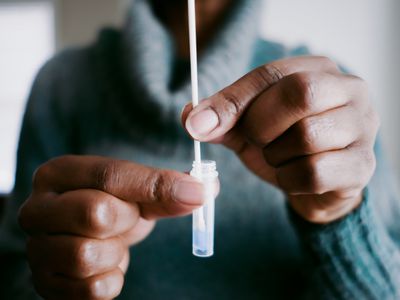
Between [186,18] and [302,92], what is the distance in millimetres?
335

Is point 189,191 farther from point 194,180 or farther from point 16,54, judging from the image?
point 16,54

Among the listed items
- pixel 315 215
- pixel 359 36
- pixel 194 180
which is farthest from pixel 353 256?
pixel 359 36

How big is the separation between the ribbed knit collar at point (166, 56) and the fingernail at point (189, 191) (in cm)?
19

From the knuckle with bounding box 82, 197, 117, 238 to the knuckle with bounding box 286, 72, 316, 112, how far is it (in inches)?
5.6

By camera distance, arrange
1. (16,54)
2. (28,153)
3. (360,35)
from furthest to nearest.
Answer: (16,54) → (360,35) → (28,153)

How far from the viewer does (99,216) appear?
0.25m

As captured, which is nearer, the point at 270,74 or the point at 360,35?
the point at 270,74

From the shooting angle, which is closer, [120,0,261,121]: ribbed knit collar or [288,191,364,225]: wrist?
[288,191,364,225]: wrist

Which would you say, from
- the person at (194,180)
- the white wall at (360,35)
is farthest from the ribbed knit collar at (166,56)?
the white wall at (360,35)

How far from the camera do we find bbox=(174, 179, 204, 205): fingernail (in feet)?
0.79

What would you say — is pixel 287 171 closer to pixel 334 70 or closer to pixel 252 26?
pixel 334 70

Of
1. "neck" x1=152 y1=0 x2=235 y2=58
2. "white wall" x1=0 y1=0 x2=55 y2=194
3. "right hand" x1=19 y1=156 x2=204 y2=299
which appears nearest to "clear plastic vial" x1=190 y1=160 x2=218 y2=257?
"right hand" x1=19 y1=156 x2=204 y2=299

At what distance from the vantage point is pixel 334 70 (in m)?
0.25

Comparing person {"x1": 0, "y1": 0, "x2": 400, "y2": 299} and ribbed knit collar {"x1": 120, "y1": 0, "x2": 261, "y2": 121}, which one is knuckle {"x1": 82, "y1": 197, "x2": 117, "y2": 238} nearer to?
person {"x1": 0, "y1": 0, "x2": 400, "y2": 299}
